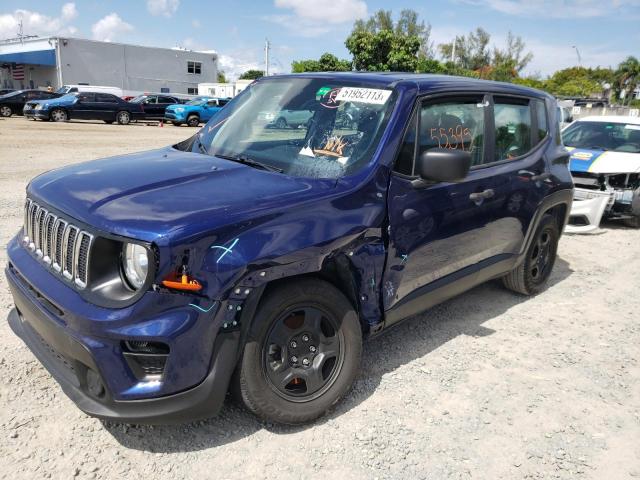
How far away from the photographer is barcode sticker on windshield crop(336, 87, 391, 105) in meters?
3.32

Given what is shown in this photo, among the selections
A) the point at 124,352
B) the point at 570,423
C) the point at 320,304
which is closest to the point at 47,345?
the point at 124,352

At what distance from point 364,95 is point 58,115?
2328 centimetres

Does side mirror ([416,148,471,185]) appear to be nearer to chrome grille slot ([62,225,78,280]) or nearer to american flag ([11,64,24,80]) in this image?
chrome grille slot ([62,225,78,280])

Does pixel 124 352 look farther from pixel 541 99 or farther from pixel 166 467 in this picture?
pixel 541 99

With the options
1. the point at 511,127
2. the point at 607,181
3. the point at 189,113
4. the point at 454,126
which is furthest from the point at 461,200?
the point at 189,113

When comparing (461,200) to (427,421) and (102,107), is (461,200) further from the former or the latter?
(102,107)

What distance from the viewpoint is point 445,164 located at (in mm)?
3023

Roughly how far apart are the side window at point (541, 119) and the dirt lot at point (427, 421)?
1588mm

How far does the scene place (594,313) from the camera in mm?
4824

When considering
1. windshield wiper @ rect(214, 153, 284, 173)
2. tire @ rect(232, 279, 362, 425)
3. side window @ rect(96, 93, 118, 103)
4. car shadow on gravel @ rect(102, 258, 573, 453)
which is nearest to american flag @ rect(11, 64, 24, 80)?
side window @ rect(96, 93, 118, 103)

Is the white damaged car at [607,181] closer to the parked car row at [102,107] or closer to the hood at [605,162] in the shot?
the hood at [605,162]

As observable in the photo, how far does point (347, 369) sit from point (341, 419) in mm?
288

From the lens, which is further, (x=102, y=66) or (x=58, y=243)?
(x=102, y=66)

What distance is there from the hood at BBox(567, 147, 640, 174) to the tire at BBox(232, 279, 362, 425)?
6.46 meters
